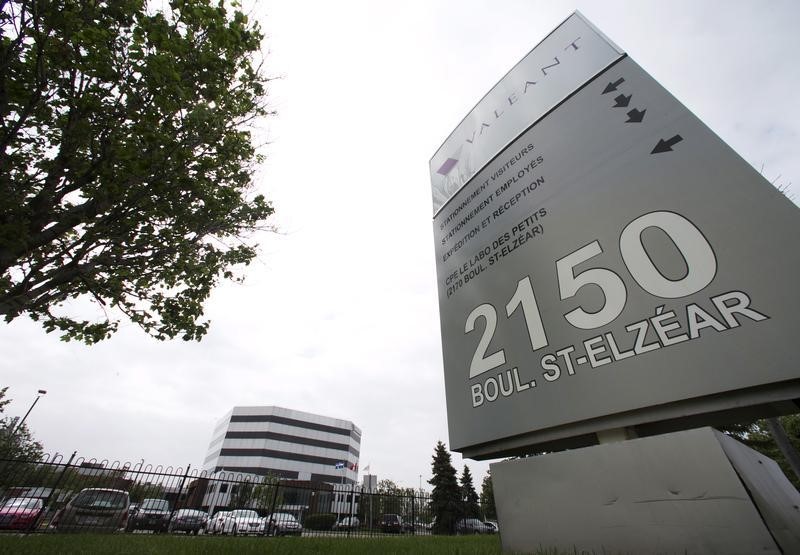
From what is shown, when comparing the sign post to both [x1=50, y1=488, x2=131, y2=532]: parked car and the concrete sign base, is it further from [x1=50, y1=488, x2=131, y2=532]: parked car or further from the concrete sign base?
[x1=50, y1=488, x2=131, y2=532]: parked car

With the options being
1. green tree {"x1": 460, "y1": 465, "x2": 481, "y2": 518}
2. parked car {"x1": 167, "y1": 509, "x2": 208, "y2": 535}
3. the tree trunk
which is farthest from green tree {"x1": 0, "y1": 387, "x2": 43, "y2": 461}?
the tree trunk

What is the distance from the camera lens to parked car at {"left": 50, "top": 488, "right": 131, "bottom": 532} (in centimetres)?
955

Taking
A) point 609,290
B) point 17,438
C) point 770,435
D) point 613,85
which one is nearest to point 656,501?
point 609,290

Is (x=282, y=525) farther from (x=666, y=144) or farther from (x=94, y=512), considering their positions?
(x=666, y=144)

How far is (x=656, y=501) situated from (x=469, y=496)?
34021mm

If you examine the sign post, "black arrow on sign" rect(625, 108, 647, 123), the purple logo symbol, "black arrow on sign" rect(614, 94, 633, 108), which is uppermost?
the purple logo symbol

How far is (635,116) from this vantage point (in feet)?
11.9

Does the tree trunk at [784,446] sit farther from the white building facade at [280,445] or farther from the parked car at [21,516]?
the white building facade at [280,445]

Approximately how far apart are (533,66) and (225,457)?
72.0m

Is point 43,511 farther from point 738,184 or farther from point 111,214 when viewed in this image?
point 738,184

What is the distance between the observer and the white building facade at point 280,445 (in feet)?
192

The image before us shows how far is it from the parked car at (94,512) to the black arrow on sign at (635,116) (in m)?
15.0

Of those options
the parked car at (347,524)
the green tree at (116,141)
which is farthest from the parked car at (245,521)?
the green tree at (116,141)

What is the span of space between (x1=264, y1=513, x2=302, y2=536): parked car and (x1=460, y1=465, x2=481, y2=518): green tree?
17684mm
